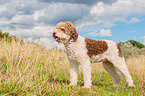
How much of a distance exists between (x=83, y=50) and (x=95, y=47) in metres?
0.44

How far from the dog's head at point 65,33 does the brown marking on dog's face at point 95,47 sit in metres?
0.52

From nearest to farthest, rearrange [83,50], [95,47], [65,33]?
1. [65,33]
2. [83,50]
3. [95,47]

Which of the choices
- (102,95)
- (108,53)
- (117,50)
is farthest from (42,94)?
(117,50)

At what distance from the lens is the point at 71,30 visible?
193 inches

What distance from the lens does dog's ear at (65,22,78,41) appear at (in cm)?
486

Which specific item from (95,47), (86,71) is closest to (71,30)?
(95,47)

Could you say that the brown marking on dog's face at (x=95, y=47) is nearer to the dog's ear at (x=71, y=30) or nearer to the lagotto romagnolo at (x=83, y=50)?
the lagotto romagnolo at (x=83, y=50)

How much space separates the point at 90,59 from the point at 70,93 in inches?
65.5

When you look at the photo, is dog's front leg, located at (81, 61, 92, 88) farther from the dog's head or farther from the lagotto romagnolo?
the dog's head

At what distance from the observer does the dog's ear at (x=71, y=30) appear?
4.86 metres

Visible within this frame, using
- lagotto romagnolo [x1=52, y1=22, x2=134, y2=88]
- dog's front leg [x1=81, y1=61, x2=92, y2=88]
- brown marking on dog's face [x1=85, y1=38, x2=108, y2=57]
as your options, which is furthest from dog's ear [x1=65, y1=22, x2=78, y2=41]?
dog's front leg [x1=81, y1=61, x2=92, y2=88]

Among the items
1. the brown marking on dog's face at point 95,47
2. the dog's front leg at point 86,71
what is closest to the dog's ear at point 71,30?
the brown marking on dog's face at point 95,47

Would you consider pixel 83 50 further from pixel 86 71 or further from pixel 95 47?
pixel 86 71

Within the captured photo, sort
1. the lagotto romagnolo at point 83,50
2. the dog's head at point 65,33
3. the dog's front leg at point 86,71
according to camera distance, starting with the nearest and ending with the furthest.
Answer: the dog's head at point 65,33
the lagotto romagnolo at point 83,50
the dog's front leg at point 86,71
